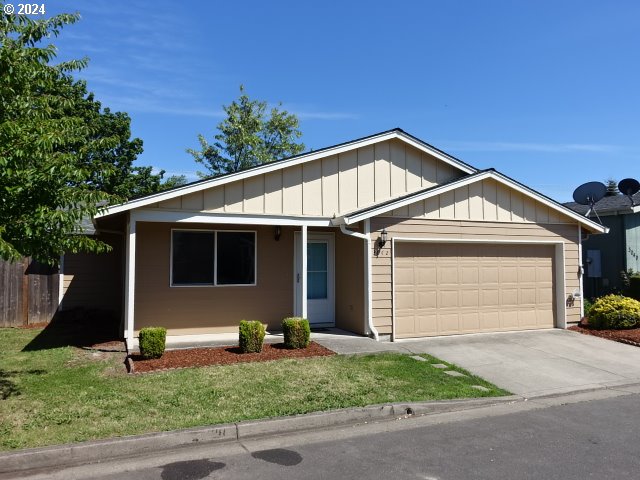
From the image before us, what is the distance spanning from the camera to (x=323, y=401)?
6289 millimetres

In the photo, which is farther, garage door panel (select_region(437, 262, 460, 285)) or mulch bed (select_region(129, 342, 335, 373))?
garage door panel (select_region(437, 262, 460, 285))

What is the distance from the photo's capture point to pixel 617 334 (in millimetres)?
11055

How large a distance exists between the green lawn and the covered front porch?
1861 millimetres

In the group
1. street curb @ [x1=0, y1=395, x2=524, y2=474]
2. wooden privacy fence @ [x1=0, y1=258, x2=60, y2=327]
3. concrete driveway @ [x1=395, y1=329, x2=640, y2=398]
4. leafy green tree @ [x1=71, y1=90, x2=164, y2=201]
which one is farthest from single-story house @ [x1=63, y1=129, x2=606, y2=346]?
leafy green tree @ [x1=71, y1=90, x2=164, y2=201]

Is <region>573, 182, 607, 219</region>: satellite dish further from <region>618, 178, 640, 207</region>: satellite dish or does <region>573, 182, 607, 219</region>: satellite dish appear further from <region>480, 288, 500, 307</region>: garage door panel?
<region>480, 288, 500, 307</region>: garage door panel

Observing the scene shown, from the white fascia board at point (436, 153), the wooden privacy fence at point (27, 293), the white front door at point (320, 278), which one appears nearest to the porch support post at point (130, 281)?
the white front door at point (320, 278)

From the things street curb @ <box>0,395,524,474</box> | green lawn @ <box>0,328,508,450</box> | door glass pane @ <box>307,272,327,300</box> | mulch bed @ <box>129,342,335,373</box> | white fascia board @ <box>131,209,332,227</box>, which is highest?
white fascia board @ <box>131,209,332,227</box>

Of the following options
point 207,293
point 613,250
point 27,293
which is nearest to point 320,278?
point 207,293

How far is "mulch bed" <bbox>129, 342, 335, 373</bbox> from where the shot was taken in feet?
26.6

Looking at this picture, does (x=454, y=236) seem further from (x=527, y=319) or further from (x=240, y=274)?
(x=240, y=274)

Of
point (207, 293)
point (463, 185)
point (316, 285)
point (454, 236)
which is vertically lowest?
point (207, 293)

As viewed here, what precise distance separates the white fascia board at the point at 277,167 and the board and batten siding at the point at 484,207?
1208mm

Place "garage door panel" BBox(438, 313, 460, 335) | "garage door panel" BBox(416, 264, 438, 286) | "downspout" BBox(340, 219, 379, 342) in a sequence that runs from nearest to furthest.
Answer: "downspout" BBox(340, 219, 379, 342)
"garage door panel" BBox(416, 264, 438, 286)
"garage door panel" BBox(438, 313, 460, 335)

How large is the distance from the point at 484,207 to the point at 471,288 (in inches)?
74.9
